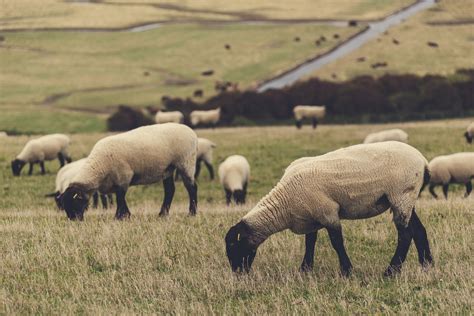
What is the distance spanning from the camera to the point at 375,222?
1328 cm

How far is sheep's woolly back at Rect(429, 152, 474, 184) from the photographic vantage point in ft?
75.5

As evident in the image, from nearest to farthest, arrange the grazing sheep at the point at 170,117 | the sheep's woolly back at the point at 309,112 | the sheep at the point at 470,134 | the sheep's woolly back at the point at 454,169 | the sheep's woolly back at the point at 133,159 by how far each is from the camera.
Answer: the sheep's woolly back at the point at 133,159
the sheep's woolly back at the point at 454,169
the sheep at the point at 470,134
the sheep's woolly back at the point at 309,112
the grazing sheep at the point at 170,117

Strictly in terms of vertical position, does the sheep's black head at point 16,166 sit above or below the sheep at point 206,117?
above

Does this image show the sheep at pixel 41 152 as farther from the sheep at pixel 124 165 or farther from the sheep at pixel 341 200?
the sheep at pixel 341 200

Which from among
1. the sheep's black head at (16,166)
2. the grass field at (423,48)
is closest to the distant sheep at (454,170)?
the sheep's black head at (16,166)

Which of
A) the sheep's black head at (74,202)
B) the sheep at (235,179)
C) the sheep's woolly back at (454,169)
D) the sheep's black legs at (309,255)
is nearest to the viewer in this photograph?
the sheep's black legs at (309,255)

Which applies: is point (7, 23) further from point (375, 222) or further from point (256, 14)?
point (375, 222)

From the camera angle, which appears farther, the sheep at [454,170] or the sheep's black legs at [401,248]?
the sheep at [454,170]

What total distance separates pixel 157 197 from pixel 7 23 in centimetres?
8146

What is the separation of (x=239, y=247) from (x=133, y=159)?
5625mm

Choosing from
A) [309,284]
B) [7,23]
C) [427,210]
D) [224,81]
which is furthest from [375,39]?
[309,284]

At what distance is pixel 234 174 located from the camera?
75.8ft

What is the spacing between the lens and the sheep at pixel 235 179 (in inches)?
882

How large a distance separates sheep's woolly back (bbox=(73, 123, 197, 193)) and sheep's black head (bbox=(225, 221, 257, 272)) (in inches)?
216
